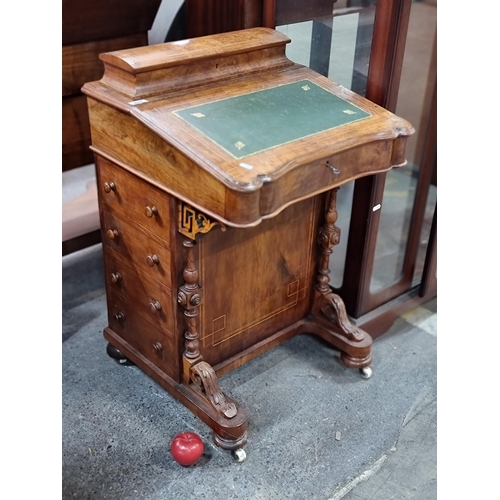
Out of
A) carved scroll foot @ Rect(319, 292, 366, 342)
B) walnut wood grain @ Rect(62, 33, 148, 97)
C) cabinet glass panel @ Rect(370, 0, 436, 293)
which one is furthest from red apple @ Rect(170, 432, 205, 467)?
walnut wood grain @ Rect(62, 33, 148, 97)

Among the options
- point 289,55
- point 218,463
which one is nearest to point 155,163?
point 289,55

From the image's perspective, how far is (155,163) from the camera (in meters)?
1.93

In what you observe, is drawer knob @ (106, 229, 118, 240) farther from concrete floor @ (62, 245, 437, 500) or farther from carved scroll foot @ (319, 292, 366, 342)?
carved scroll foot @ (319, 292, 366, 342)

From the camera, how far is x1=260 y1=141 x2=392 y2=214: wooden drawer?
177 centimetres

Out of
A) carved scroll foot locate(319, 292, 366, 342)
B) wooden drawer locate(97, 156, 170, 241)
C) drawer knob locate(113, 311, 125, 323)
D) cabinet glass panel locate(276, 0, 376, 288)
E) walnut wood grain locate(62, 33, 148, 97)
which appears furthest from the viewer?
walnut wood grain locate(62, 33, 148, 97)

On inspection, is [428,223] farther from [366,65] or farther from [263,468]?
[263,468]

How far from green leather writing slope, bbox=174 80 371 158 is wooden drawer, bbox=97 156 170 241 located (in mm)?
280

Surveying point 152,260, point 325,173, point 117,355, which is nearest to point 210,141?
point 325,173

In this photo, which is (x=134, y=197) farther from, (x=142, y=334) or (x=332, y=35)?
(x=332, y=35)

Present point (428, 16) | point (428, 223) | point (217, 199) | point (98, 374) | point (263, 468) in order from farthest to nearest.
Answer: point (428, 16), point (428, 223), point (98, 374), point (263, 468), point (217, 199)

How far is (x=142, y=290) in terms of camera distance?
7.63 ft

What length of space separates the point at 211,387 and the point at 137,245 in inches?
21.6

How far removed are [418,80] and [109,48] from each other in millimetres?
1844

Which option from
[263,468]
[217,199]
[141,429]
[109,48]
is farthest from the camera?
[109,48]
